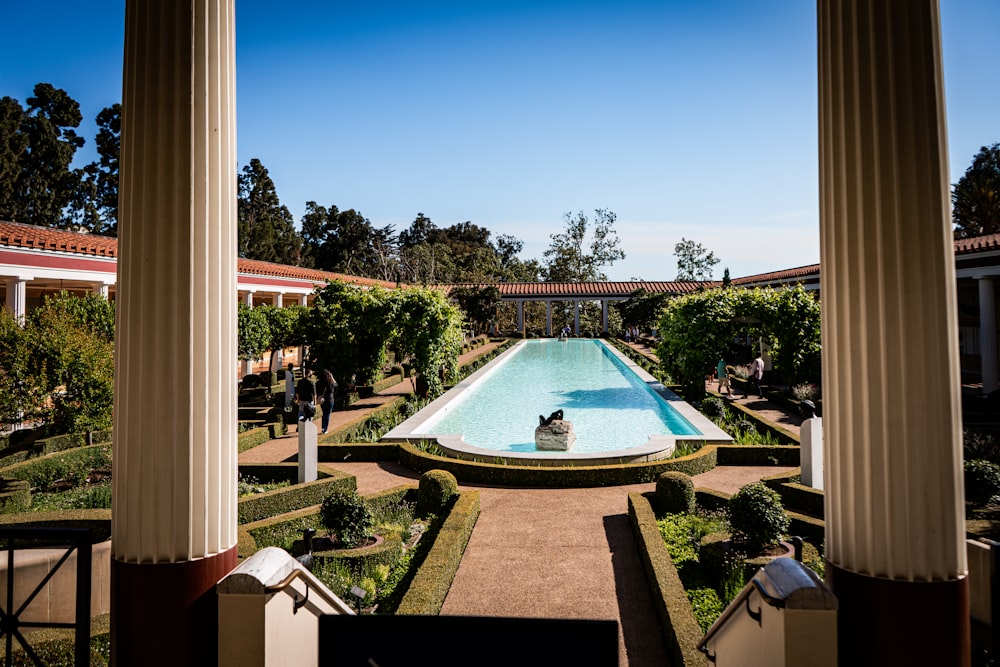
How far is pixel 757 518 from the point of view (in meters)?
5.46

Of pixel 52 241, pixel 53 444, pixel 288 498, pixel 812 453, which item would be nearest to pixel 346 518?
pixel 288 498

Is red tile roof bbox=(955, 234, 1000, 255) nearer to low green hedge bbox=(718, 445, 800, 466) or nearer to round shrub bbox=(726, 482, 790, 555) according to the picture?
low green hedge bbox=(718, 445, 800, 466)

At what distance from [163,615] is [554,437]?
826cm

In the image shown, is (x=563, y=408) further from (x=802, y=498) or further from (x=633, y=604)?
(x=633, y=604)

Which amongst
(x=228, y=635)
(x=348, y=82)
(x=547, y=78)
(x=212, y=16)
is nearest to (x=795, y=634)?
(x=228, y=635)

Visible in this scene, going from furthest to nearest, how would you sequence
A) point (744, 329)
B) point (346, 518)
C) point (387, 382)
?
point (387, 382), point (744, 329), point (346, 518)

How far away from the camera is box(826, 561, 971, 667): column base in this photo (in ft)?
6.79

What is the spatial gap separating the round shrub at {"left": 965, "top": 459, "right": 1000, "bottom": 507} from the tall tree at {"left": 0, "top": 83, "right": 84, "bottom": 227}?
119 ft

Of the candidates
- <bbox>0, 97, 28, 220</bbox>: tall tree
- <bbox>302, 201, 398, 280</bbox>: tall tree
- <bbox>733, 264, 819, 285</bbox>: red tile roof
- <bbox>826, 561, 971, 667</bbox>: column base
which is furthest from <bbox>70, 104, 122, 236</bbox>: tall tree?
<bbox>826, 561, 971, 667</bbox>: column base

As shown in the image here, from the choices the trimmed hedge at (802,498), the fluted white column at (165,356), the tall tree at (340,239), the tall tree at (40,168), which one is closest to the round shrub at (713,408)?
the trimmed hedge at (802,498)

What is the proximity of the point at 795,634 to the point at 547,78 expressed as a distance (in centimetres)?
639

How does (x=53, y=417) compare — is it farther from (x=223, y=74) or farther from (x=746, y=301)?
(x=746, y=301)

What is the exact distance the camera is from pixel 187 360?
90.6 inches

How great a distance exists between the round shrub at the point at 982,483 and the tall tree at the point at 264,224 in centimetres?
4323
